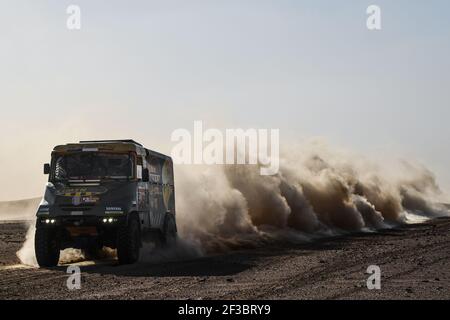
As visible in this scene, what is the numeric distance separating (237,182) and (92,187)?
52.8 ft

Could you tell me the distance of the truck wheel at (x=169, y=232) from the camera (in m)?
22.2

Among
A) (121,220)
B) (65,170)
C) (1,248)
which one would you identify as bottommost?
(1,248)

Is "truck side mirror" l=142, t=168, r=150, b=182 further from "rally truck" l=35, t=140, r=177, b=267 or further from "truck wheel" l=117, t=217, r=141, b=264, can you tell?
"truck wheel" l=117, t=217, r=141, b=264

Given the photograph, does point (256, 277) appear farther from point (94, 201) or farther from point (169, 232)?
point (169, 232)

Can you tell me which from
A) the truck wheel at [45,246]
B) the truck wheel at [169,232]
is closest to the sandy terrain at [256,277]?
the truck wheel at [45,246]

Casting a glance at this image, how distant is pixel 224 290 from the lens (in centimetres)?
1352

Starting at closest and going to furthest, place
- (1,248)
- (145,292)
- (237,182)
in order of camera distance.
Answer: (145,292)
(1,248)
(237,182)

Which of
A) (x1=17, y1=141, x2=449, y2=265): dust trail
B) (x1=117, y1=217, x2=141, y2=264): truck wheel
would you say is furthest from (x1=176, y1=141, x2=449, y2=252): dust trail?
(x1=117, y1=217, x2=141, y2=264): truck wheel

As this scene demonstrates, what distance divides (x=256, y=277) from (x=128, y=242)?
3.95 metres

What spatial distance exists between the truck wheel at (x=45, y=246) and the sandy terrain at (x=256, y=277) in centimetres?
44

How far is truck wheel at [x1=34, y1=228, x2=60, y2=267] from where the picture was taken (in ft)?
61.3

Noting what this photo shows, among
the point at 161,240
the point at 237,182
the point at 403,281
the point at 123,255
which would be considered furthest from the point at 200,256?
the point at 237,182

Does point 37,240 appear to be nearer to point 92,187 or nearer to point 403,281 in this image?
point 92,187

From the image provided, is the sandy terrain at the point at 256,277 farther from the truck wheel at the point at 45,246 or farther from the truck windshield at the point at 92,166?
the truck windshield at the point at 92,166
